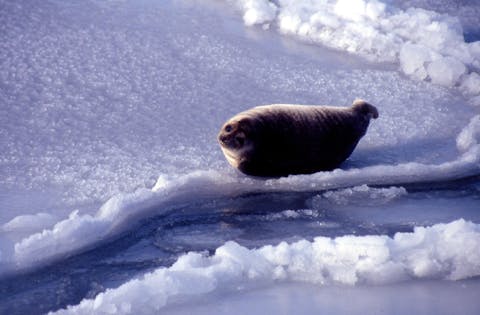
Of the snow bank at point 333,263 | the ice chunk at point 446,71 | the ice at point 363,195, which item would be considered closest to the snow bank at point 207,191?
the ice at point 363,195

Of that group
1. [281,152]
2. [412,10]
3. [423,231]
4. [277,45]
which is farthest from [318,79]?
[423,231]

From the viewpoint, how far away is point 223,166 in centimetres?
309

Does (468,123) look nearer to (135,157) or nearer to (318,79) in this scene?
(318,79)

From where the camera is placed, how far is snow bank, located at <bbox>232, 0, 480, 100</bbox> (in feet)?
14.5

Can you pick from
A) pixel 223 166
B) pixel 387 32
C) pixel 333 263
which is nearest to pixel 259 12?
pixel 387 32

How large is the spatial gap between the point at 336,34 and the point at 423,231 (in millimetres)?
2925

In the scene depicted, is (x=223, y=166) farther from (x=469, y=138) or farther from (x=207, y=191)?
(x=469, y=138)

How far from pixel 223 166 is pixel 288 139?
0.32m

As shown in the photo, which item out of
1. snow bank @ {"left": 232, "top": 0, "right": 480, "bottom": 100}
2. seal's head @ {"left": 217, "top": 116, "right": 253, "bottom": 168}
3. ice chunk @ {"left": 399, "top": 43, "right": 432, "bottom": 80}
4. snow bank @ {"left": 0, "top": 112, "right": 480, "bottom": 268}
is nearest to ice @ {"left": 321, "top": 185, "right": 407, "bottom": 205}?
snow bank @ {"left": 0, "top": 112, "right": 480, "bottom": 268}

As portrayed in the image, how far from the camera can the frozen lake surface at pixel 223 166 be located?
2.10 meters

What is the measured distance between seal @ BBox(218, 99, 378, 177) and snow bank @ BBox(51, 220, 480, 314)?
787mm

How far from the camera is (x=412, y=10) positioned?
5363 mm

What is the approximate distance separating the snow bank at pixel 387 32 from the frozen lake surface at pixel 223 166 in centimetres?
1

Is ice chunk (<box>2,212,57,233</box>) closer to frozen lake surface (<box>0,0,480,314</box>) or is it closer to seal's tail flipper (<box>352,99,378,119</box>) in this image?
frozen lake surface (<box>0,0,480,314</box>)
